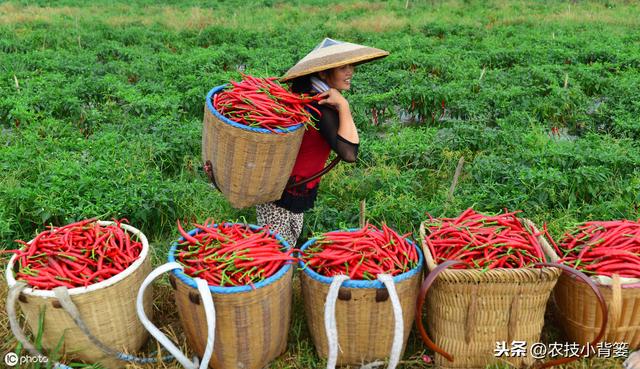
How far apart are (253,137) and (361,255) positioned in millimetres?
940

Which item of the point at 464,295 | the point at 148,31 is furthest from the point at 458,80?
the point at 148,31

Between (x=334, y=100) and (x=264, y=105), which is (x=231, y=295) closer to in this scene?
(x=264, y=105)

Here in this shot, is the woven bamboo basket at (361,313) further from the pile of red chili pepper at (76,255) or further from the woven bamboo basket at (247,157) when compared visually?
the pile of red chili pepper at (76,255)

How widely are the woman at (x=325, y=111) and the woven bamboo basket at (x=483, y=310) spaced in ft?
2.94

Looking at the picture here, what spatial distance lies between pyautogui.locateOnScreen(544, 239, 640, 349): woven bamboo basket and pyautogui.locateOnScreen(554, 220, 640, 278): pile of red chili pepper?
0.31 ft

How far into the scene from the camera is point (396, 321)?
278cm

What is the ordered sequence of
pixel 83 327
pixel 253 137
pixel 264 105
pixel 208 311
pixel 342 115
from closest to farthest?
pixel 208 311
pixel 83 327
pixel 253 137
pixel 264 105
pixel 342 115

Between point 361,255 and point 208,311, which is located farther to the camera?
point 361,255

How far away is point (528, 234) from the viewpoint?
3.33 meters

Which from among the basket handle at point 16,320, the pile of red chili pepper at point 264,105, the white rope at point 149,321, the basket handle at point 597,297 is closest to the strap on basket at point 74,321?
the basket handle at point 16,320

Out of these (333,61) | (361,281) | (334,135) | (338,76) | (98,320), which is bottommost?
(98,320)

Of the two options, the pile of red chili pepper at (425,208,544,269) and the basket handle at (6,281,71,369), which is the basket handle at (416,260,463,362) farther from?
the basket handle at (6,281,71,369)

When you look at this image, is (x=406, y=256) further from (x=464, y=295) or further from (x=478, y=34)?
(x=478, y=34)

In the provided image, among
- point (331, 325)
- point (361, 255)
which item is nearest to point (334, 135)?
point (361, 255)
